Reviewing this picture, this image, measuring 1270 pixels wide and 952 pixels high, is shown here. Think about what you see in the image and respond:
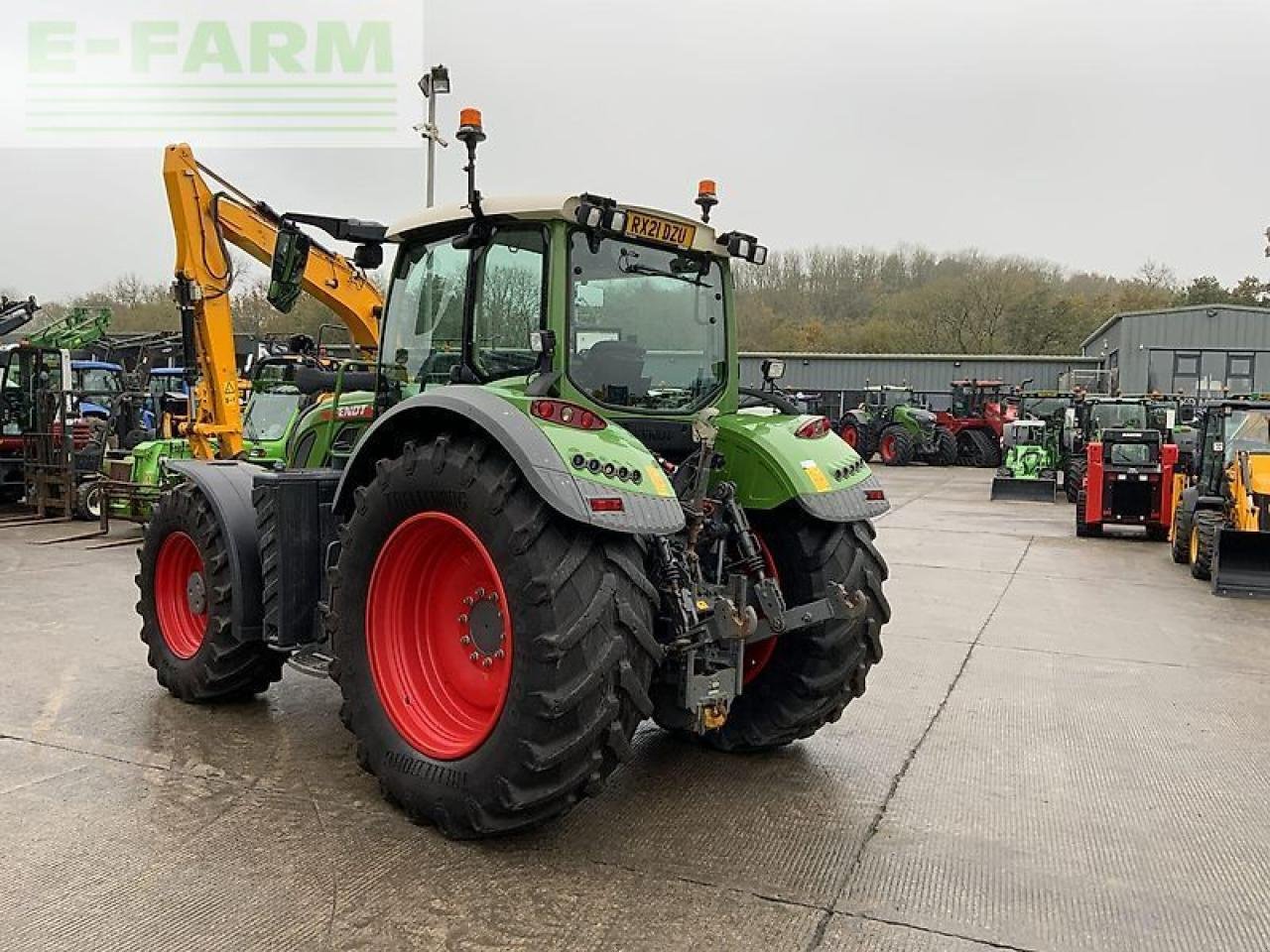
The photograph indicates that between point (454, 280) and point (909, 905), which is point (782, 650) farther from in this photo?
point (454, 280)

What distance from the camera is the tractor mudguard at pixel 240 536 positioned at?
4.80 meters

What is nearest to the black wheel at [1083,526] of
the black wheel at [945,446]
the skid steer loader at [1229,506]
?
the skid steer loader at [1229,506]

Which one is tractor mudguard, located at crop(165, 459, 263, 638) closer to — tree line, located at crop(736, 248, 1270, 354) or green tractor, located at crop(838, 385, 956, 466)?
green tractor, located at crop(838, 385, 956, 466)

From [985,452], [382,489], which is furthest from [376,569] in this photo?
[985,452]

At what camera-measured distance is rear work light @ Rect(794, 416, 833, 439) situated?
4547 mm

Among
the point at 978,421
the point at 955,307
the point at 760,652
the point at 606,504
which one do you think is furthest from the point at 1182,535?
the point at 955,307

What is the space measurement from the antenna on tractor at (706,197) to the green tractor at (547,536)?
0.02 metres

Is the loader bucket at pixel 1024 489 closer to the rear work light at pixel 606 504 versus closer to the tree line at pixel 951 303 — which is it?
the rear work light at pixel 606 504

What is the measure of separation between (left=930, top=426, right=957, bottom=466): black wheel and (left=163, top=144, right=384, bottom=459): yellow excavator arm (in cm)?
2084

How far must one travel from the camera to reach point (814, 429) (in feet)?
15.2

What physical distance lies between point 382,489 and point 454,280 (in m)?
1.04

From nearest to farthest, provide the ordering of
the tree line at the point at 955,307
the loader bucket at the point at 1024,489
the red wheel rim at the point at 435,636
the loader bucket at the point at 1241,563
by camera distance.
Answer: the red wheel rim at the point at 435,636, the loader bucket at the point at 1241,563, the loader bucket at the point at 1024,489, the tree line at the point at 955,307

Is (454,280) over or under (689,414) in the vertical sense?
over

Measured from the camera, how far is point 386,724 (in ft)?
12.8
